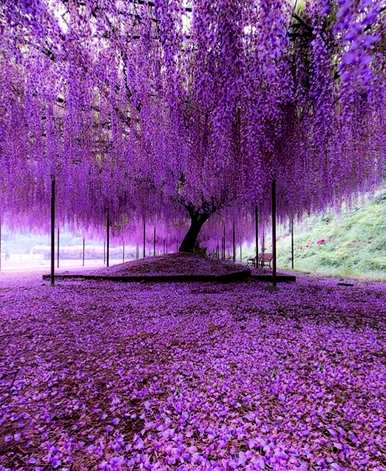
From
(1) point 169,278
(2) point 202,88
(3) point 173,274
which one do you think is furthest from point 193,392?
(3) point 173,274

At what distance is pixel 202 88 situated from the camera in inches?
118

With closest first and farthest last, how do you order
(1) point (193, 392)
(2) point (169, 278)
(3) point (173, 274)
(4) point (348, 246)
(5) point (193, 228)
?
1. (1) point (193, 392)
2. (2) point (169, 278)
3. (3) point (173, 274)
4. (5) point (193, 228)
5. (4) point (348, 246)

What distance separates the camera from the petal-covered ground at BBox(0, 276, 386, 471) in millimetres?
1182

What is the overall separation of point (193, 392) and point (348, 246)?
507 inches

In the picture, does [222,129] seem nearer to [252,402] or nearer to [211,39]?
[211,39]

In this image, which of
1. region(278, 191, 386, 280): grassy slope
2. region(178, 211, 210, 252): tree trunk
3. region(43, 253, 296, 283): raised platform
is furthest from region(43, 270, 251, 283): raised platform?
region(278, 191, 386, 280): grassy slope

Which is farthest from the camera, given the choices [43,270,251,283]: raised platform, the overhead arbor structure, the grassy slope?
the grassy slope

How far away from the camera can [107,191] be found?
756 cm

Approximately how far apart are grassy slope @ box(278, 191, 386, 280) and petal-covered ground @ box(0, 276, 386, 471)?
8.95 metres

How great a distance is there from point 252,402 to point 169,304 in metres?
2.40

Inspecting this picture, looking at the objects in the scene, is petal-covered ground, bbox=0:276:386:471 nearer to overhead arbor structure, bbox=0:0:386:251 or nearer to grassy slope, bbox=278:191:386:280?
overhead arbor structure, bbox=0:0:386:251

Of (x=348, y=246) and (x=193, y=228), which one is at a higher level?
(x=193, y=228)

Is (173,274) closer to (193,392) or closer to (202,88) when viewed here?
(202,88)

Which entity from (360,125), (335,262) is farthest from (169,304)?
(335,262)
